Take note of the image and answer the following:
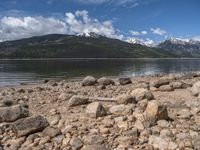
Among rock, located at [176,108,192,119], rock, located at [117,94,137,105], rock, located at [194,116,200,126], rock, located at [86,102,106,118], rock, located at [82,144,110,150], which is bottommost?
rock, located at [82,144,110,150]

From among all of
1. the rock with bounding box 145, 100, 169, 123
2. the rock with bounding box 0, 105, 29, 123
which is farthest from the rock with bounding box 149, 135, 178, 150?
the rock with bounding box 0, 105, 29, 123

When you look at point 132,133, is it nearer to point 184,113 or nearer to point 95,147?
point 95,147

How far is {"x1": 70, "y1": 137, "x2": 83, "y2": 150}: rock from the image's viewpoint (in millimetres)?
10268

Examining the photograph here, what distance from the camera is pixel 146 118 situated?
1193cm

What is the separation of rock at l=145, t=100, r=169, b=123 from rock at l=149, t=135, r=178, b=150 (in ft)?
4.46

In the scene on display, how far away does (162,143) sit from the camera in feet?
33.6

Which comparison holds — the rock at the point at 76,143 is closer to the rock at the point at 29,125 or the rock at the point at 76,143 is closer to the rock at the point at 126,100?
the rock at the point at 29,125

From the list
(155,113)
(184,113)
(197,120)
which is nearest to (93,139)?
(155,113)

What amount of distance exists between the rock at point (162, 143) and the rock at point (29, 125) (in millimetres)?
3853

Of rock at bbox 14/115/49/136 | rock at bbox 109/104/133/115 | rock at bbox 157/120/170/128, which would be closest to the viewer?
rock at bbox 14/115/49/136

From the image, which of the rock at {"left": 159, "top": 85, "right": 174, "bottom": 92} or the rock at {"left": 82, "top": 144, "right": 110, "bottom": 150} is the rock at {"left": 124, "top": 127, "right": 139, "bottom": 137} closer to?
the rock at {"left": 82, "top": 144, "right": 110, "bottom": 150}

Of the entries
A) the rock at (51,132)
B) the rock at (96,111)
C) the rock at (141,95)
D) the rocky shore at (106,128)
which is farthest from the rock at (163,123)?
the rock at (141,95)

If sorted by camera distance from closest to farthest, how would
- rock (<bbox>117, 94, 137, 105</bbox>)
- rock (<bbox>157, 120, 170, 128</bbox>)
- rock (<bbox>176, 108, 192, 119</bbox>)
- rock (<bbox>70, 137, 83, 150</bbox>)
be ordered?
rock (<bbox>70, 137, 83, 150</bbox>)
rock (<bbox>157, 120, 170, 128</bbox>)
rock (<bbox>176, 108, 192, 119</bbox>)
rock (<bbox>117, 94, 137, 105</bbox>)

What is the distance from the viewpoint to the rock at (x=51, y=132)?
11.1m
